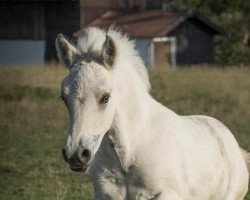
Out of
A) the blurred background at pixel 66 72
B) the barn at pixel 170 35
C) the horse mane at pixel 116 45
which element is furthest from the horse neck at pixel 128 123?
the barn at pixel 170 35

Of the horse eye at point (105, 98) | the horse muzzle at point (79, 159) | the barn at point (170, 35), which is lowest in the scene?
the barn at point (170, 35)

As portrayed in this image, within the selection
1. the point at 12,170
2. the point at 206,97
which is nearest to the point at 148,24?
the point at 206,97

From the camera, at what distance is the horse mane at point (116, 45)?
6324 mm

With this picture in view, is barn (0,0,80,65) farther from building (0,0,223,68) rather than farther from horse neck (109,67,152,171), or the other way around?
horse neck (109,67,152,171)

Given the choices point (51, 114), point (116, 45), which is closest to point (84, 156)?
point (116, 45)

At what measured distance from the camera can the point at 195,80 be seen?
29.2 meters

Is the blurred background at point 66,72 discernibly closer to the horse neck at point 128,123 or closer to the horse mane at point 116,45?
the horse mane at point 116,45

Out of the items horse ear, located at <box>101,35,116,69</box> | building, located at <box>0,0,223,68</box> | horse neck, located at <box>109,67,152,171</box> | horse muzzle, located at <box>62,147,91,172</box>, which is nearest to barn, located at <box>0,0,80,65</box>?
building, located at <box>0,0,223,68</box>

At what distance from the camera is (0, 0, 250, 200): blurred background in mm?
13938

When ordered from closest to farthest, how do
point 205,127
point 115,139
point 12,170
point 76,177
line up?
point 115,139 < point 205,127 < point 76,177 < point 12,170

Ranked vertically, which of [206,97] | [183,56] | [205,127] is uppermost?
[205,127]

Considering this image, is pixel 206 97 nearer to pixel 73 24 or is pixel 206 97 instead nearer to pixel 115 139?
pixel 115 139

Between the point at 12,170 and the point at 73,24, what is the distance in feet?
130

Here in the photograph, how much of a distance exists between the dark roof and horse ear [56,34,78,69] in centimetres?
4157
